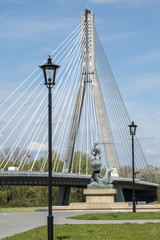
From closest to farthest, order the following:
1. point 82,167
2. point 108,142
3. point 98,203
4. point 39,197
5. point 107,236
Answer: point 107,236 → point 98,203 → point 108,142 → point 39,197 → point 82,167

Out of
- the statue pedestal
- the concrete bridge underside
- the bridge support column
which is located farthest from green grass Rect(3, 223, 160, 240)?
the bridge support column


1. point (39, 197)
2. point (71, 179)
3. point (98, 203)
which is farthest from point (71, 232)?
point (39, 197)

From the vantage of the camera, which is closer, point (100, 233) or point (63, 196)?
point (100, 233)

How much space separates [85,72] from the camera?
55656 millimetres

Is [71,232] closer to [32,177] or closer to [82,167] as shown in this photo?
[32,177]

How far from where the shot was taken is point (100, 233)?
54.7 ft

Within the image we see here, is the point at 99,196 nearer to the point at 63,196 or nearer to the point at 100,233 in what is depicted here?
the point at 100,233

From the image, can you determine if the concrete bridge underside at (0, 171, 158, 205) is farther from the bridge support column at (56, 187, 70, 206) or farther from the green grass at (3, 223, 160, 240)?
the green grass at (3, 223, 160, 240)

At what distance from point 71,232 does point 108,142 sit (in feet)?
133

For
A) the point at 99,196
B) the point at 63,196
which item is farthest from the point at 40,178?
the point at 99,196

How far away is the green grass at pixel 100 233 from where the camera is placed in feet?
51.2

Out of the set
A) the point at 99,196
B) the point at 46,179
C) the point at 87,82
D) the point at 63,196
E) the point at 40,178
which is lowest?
the point at 63,196

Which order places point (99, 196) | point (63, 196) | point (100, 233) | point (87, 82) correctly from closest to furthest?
point (100, 233)
point (99, 196)
point (87, 82)
point (63, 196)

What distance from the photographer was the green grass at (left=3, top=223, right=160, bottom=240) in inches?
615
